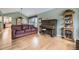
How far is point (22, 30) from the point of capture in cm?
217

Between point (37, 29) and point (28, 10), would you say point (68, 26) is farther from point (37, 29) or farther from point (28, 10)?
point (28, 10)

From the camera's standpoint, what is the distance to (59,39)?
2.17 meters

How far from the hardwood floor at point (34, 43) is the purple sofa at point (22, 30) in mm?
78

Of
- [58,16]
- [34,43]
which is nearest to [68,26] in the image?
[58,16]

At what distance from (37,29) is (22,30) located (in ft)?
1.03

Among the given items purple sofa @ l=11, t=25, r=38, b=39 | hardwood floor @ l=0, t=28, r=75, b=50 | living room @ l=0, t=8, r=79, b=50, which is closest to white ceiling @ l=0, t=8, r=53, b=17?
living room @ l=0, t=8, r=79, b=50

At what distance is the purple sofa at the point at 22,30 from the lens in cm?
212

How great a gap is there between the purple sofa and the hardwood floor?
8 cm

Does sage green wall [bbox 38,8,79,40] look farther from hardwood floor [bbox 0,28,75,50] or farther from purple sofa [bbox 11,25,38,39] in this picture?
purple sofa [bbox 11,25,38,39]

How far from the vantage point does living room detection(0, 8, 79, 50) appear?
2.09 meters
